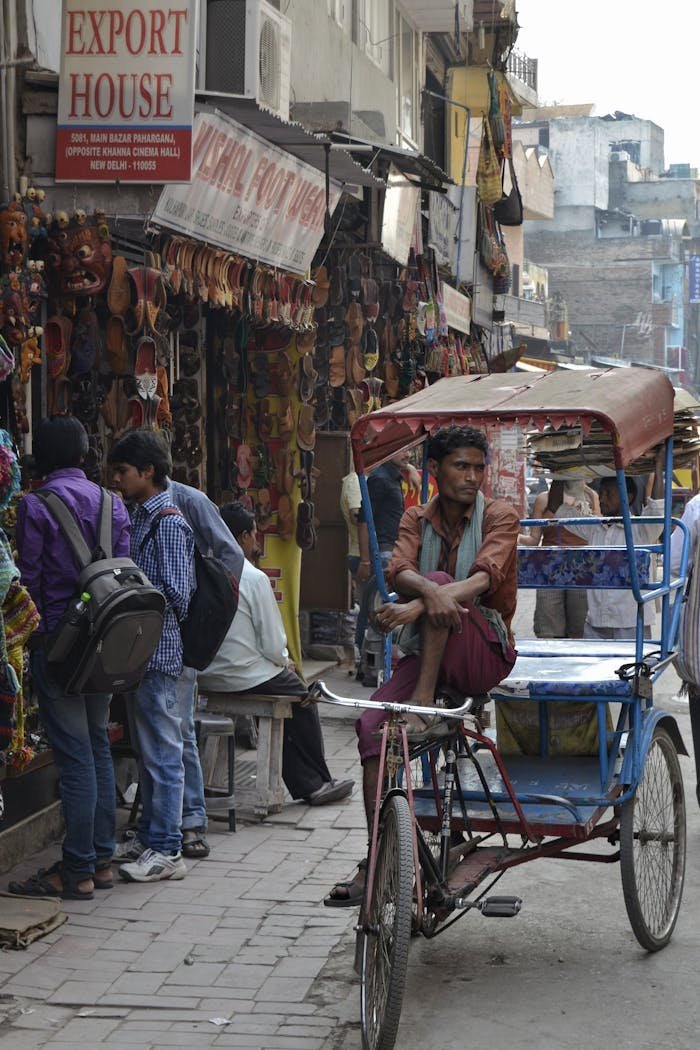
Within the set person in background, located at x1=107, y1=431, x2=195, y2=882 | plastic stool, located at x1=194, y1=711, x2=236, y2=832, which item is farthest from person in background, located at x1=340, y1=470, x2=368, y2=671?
person in background, located at x1=107, y1=431, x2=195, y2=882

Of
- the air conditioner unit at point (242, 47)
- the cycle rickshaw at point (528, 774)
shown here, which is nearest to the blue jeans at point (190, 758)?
the cycle rickshaw at point (528, 774)

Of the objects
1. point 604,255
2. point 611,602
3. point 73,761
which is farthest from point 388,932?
point 604,255

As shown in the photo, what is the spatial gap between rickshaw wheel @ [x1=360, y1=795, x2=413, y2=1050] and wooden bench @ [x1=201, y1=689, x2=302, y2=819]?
2873mm

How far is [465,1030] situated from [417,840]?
0.61 meters

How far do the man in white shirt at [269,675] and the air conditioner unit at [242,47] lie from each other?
3.13m

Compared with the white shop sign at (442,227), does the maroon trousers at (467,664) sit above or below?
below

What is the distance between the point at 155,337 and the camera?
730cm

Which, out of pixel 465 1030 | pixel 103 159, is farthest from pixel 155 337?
pixel 465 1030

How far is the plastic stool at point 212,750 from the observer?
709 centimetres

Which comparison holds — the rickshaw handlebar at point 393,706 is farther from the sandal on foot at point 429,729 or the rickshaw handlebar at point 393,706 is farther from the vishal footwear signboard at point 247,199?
the vishal footwear signboard at point 247,199

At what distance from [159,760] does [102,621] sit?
3.19 feet

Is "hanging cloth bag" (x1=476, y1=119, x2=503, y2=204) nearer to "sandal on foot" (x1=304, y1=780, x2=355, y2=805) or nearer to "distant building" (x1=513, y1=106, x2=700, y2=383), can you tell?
"sandal on foot" (x1=304, y1=780, x2=355, y2=805)

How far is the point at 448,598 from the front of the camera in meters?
Answer: 4.68

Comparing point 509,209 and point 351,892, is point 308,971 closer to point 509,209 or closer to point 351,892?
point 351,892
